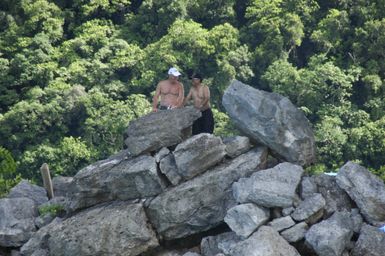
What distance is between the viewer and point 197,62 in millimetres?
34000

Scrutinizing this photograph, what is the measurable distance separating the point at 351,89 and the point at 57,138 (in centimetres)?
1322

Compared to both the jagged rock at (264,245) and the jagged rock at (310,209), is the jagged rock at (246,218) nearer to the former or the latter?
the jagged rock at (264,245)

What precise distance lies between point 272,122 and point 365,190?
2249 mm

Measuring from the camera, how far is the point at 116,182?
14812mm

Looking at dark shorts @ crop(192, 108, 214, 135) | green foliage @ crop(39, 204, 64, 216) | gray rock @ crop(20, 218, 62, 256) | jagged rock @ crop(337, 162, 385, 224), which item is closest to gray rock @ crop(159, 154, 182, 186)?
dark shorts @ crop(192, 108, 214, 135)

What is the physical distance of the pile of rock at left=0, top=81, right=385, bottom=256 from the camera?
13.4 meters

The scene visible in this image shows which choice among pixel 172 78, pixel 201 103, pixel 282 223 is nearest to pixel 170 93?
pixel 172 78

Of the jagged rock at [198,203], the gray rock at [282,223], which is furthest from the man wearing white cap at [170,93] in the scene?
the gray rock at [282,223]

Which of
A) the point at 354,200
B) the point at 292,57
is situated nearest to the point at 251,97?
the point at 354,200

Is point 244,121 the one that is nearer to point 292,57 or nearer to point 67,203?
point 67,203

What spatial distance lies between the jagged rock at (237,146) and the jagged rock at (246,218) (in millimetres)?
1655

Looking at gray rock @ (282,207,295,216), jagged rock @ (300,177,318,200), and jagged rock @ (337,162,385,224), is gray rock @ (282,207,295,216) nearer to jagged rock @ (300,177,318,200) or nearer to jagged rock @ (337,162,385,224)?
jagged rock @ (300,177,318,200)

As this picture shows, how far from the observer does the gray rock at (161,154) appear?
14.6 metres

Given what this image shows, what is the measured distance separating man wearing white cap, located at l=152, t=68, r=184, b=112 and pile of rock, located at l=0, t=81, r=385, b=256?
0.50 m
